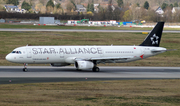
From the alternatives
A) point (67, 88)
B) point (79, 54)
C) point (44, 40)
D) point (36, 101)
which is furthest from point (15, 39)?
point (36, 101)

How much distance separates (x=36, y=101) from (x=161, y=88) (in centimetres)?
1341

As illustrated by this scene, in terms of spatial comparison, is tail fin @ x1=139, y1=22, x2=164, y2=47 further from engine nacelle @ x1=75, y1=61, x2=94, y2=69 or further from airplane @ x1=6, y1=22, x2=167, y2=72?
engine nacelle @ x1=75, y1=61, x2=94, y2=69

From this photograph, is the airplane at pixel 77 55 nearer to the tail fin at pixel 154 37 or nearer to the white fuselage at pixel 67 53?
the white fuselage at pixel 67 53

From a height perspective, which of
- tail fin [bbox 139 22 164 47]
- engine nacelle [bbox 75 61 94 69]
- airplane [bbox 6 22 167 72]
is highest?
tail fin [bbox 139 22 164 47]

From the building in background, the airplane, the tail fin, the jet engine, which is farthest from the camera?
the building in background

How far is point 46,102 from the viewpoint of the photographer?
77.8 feet

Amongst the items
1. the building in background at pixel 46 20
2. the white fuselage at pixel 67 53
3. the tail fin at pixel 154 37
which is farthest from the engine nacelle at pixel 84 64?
the building in background at pixel 46 20

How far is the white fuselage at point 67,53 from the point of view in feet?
138

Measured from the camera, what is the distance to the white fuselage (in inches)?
1658

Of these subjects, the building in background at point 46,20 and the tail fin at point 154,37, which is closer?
the tail fin at point 154,37

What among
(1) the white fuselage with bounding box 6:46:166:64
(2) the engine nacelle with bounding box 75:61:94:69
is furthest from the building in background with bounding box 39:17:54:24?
(2) the engine nacelle with bounding box 75:61:94:69

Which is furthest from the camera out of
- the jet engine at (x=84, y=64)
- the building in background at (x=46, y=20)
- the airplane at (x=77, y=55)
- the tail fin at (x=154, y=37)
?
the building in background at (x=46, y=20)

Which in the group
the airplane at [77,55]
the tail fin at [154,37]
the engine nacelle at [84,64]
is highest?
the tail fin at [154,37]

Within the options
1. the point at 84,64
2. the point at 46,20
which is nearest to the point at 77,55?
the point at 84,64
